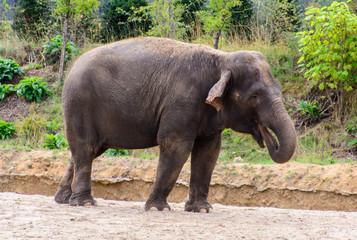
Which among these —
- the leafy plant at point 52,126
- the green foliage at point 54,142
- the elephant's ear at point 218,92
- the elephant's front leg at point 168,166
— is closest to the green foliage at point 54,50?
the leafy plant at point 52,126

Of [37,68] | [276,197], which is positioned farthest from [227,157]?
[37,68]

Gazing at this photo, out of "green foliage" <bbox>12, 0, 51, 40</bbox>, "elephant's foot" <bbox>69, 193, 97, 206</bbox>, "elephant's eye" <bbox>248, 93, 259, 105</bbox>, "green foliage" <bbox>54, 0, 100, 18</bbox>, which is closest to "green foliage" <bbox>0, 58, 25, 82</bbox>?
"green foliage" <bbox>54, 0, 100, 18</bbox>

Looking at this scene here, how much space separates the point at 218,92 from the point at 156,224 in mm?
1840

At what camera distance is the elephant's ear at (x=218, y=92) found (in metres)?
6.62

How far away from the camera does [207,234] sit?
5500 mm

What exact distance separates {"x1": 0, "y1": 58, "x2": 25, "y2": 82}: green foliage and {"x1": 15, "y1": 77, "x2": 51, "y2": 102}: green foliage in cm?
94

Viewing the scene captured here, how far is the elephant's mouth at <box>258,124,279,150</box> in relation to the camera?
6.77 metres

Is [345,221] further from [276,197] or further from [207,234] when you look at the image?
[276,197]

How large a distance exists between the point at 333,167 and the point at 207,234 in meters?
5.51

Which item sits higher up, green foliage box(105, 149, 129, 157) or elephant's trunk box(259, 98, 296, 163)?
elephant's trunk box(259, 98, 296, 163)

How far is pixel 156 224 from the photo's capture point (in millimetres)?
5914

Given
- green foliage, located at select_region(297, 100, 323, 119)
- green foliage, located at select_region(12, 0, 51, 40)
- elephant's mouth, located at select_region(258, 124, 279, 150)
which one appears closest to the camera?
elephant's mouth, located at select_region(258, 124, 279, 150)

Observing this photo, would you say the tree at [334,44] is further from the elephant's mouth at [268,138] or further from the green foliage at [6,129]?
the green foliage at [6,129]

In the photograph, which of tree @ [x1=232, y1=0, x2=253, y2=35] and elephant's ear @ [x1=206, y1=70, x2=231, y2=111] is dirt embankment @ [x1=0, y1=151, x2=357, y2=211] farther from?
tree @ [x1=232, y1=0, x2=253, y2=35]
